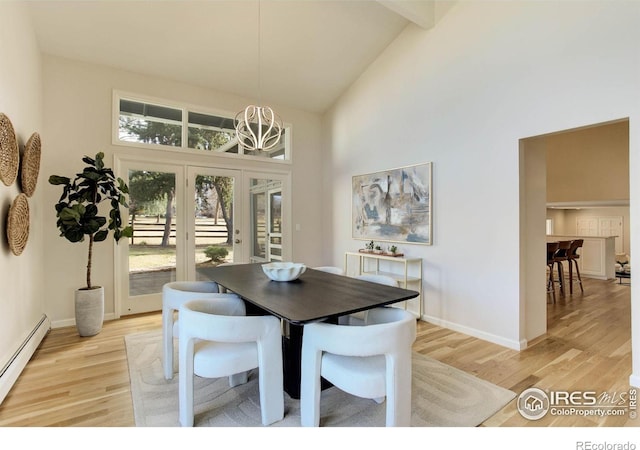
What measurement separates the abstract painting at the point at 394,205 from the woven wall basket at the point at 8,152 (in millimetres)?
3778

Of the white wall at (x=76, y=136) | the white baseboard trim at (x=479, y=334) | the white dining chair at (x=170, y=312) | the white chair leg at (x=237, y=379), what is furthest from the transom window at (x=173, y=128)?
the white baseboard trim at (x=479, y=334)

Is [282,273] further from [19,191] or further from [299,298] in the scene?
[19,191]

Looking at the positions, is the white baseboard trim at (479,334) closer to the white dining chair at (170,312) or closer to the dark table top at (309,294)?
the dark table top at (309,294)

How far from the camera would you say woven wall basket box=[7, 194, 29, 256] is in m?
2.47

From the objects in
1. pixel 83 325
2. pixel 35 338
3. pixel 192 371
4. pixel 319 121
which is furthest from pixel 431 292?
pixel 35 338

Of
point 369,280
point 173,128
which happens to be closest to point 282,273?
point 369,280

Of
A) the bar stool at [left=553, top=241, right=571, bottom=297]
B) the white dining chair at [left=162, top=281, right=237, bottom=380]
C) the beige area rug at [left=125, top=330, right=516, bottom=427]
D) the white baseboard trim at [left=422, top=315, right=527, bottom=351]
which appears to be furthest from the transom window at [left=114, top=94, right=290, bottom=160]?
the bar stool at [left=553, top=241, right=571, bottom=297]

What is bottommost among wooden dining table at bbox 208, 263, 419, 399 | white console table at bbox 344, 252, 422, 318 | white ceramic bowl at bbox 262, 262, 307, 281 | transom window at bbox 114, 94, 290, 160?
white console table at bbox 344, 252, 422, 318

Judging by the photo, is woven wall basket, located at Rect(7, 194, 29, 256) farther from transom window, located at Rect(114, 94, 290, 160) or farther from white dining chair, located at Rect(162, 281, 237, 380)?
transom window, located at Rect(114, 94, 290, 160)

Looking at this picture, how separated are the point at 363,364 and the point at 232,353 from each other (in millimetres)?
750

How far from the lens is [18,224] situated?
8.56 ft
